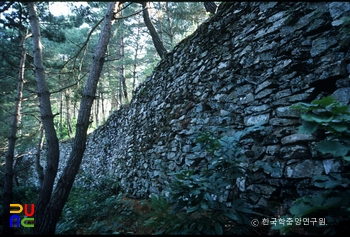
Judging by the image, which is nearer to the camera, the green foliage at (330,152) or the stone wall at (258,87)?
the green foliage at (330,152)

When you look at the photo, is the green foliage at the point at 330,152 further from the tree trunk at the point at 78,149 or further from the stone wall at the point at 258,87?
the tree trunk at the point at 78,149

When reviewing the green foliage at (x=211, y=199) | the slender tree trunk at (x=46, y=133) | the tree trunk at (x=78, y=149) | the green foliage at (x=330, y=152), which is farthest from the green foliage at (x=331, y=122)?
the slender tree trunk at (x=46, y=133)

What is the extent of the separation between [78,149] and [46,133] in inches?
36.2

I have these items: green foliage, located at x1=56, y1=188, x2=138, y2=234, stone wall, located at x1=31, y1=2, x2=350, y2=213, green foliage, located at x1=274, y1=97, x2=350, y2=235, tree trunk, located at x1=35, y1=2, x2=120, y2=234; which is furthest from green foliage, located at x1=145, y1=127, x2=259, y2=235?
tree trunk, located at x1=35, y1=2, x2=120, y2=234

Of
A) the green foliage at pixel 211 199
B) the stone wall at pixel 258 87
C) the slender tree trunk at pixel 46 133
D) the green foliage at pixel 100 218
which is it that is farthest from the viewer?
the slender tree trunk at pixel 46 133

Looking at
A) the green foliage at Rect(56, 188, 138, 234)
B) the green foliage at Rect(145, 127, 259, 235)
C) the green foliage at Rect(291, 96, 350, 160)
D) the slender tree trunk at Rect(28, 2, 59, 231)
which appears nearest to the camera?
the green foliage at Rect(291, 96, 350, 160)

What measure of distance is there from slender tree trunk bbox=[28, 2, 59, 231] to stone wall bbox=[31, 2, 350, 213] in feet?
6.45

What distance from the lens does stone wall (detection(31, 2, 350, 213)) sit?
2.03 metres

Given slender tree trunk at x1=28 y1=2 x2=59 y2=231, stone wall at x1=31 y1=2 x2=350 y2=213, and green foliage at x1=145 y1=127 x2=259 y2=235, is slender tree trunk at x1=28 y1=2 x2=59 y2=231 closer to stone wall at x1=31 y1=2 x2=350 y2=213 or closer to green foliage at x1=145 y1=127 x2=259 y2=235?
stone wall at x1=31 y1=2 x2=350 y2=213

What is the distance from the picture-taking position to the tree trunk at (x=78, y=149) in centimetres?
314

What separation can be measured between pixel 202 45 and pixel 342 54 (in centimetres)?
232

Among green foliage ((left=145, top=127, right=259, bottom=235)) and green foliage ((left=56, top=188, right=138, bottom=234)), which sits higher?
green foliage ((left=145, top=127, right=259, bottom=235))

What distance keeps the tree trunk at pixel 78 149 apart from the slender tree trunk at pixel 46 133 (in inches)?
14.1

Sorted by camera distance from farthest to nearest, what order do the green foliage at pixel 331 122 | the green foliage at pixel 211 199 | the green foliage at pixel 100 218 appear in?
the green foliage at pixel 100 218 → the green foliage at pixel 211 199 → the green foliage at pixel 331 122
